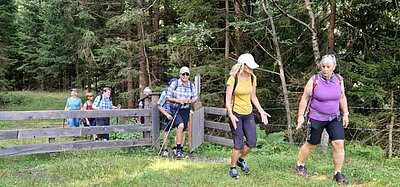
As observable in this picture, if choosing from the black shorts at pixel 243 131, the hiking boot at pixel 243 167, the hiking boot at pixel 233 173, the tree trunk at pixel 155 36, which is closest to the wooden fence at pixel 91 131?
the hiking boot at pixel 243 167

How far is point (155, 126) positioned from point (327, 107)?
Result: 401cm

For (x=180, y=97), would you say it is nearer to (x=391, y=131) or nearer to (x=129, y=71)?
(x=391, y=131)

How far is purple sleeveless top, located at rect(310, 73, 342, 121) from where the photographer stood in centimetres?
521

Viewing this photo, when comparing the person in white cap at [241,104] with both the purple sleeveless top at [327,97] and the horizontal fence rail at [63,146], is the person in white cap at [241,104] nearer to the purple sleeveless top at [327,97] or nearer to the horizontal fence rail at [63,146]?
the purple sleeveless top at [327,97]

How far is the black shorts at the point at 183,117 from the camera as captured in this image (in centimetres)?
746

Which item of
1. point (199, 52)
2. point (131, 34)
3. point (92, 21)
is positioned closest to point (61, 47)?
point (92, 21)

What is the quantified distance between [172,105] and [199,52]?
19.0ft

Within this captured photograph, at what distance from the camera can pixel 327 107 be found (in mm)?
5227

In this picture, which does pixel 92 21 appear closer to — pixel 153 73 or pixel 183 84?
pixel 153 73

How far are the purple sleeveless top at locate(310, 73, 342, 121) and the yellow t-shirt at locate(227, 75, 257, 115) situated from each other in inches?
34.4

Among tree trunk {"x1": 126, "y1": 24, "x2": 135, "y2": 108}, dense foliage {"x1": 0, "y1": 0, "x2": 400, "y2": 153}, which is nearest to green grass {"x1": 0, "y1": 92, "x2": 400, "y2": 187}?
dense foliage {"x1": 0, "y1": 0, "x2": 400, "y2": 153}

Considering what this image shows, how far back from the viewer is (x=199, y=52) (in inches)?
519

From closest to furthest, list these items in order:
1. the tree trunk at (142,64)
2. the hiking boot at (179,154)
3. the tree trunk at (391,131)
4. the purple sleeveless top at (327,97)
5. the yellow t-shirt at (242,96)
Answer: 1. the purple sleeveless top at (327,97)
2. the yellow t-shirt at (242,96)
3. the hiking boot at (179,154)
4. the tree trunk at (391,131)
5. the tree trunk at (142,64)

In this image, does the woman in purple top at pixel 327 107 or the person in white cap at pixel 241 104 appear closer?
the woman in purple top at pixel 327 107
